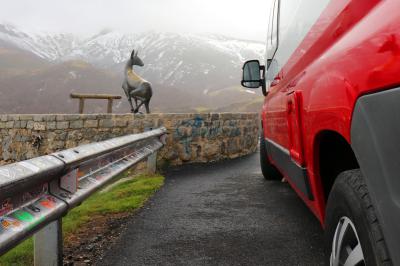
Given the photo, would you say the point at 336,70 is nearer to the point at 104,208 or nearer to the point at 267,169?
the point at 104,208

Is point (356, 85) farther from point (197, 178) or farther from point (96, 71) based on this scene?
point (96, 71)

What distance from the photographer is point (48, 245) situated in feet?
8.40

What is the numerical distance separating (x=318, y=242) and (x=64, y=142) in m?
7.53

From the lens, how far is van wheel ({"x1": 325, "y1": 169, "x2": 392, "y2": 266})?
4.46 feet

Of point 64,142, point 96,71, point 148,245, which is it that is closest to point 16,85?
point 96,71

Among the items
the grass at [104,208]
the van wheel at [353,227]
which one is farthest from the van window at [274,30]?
the van wheel at [353,227]

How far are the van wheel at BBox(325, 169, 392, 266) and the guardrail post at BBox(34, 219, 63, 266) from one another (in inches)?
58.8

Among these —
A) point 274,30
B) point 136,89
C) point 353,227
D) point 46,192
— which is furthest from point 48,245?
point 136,89

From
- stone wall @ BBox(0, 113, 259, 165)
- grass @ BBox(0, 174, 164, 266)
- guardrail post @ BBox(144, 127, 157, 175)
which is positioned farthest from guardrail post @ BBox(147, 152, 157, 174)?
stone wall @ BBox(0, 113, 259, 165)

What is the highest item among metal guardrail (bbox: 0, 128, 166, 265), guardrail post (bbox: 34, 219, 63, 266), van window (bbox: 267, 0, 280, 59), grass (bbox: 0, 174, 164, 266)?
van window (bbox: 267, 0, 280, 59)

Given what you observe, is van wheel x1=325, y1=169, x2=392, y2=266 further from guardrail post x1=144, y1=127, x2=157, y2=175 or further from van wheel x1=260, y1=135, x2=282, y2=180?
guardrail post x1=144, y1=127, x2=157, y2=175

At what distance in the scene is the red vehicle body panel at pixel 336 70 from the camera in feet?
4.09

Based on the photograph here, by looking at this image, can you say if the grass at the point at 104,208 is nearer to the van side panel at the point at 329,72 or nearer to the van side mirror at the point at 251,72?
the van side mirror at the point at 251,72

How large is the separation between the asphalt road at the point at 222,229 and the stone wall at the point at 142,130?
9.15 ft
